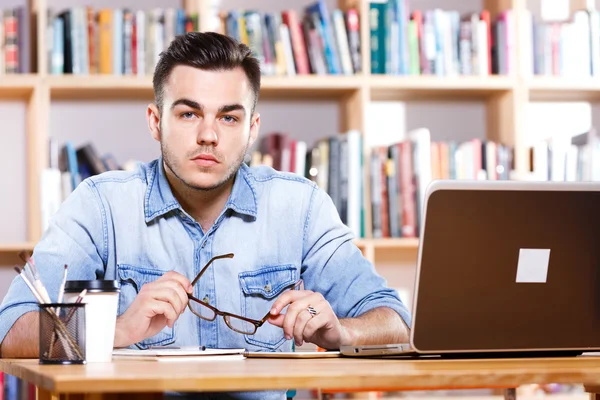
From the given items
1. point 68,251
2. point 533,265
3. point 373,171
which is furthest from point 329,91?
point 533,265

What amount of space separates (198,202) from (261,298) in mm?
251

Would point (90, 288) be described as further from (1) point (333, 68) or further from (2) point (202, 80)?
(1) point (333, 68)

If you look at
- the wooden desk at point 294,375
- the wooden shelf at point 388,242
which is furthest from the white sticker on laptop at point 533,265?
the wooden shelf at point 388,242

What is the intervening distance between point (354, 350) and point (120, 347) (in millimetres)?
397

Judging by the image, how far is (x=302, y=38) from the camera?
3209 mm

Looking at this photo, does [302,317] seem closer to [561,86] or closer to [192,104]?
[192,104]

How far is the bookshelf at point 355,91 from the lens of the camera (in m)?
3.06

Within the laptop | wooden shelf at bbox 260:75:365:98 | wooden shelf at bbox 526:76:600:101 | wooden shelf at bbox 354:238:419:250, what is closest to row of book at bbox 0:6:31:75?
wooden shelf at bbox 260:75:365:98

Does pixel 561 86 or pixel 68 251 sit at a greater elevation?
pixel 561 86

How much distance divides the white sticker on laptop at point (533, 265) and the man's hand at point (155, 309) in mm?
507

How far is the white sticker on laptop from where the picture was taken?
129cm

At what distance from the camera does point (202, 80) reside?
193cm

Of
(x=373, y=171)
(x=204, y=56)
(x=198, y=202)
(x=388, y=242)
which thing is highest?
(x=204, y=56)

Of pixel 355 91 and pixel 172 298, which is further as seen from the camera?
pixel 355 91
